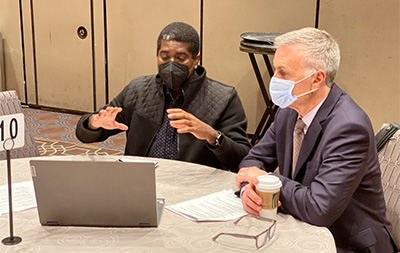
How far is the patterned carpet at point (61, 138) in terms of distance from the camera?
185 inches

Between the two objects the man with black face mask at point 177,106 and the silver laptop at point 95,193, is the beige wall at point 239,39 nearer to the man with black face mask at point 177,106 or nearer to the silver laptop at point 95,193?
the man with black face mask at point 177,106

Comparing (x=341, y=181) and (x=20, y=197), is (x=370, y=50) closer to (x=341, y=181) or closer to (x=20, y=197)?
(x=341, y=181)

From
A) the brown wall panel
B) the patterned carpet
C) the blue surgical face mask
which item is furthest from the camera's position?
the brown wall panel

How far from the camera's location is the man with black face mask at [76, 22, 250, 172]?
2.52 m

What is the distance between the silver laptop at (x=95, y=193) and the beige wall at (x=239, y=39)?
3.58 m

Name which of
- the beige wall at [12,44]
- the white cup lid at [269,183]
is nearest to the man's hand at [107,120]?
the white cup lid at [269,183]

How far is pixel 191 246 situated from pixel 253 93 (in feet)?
12.5

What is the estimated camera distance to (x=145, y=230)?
5.16 ft

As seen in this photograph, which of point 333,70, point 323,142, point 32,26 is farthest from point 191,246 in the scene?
point 32,26

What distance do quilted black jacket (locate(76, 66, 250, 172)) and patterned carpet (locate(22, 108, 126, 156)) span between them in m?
2.05

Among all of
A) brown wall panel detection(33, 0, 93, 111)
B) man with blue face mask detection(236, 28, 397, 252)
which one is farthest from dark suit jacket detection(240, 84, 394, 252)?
brown wall panel detection(33, 0, 93, 111)

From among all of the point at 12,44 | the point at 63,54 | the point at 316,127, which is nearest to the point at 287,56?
the point at 316,127

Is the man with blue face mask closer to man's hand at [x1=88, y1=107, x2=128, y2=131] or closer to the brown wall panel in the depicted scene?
man's hand at [x1=88, y1=107, x2=128, y2=131]

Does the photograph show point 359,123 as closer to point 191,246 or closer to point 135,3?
point 191,246
